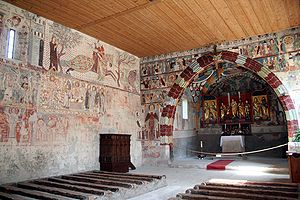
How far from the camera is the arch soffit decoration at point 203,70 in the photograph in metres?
7.94

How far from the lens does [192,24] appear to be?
7.69m

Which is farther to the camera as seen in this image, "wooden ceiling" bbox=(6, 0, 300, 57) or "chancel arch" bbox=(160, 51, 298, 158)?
"chancel arch" bbox=(160, 51, 298, 158)

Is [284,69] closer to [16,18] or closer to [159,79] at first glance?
[159,79]

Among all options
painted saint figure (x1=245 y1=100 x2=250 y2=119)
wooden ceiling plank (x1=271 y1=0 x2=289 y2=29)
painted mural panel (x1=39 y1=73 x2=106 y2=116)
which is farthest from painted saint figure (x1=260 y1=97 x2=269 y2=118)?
painted mural panel (x1=39 y1=73 x2=106 y2=116)

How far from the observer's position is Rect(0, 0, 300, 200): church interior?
5.77 metres

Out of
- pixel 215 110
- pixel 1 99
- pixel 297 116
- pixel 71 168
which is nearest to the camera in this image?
pixel 1 99

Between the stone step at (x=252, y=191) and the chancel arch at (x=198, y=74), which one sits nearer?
the stone step at (x=252, y=191)

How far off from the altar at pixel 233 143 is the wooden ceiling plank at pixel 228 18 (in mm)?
5498

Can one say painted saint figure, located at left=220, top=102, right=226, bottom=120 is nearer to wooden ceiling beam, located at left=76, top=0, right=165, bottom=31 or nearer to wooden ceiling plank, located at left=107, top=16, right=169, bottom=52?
wooden ceiling plank, located at left=107, top=16, right=169, bottom=52

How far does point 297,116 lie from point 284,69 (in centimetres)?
156

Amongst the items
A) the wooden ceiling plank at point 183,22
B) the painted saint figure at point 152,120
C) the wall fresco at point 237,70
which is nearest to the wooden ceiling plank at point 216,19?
Answer: the wooden ceiling plank at point 183,22

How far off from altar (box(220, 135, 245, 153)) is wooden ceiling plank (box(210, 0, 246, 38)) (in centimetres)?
550

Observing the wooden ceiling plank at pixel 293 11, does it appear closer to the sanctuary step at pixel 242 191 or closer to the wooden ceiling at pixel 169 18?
the wooden ceiling at pixel 169 18

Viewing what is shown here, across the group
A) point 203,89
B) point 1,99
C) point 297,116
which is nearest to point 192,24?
point 297,116
